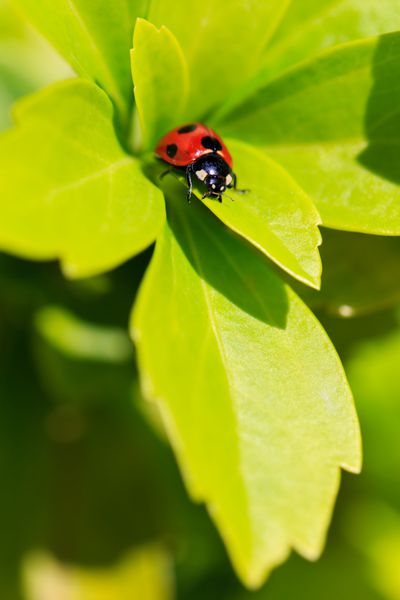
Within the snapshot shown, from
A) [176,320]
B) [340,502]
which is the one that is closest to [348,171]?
[176,320]

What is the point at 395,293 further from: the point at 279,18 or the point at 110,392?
the point at 110,392

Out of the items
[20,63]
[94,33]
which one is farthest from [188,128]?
[20,63]

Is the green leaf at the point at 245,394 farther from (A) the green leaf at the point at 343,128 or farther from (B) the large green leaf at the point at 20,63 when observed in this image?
(B) the large green leaf at the point at 20,63

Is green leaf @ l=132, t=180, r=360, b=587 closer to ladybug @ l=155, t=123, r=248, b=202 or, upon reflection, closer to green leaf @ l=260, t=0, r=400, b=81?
ladybug @ l=155, t=123, r=248, b=202

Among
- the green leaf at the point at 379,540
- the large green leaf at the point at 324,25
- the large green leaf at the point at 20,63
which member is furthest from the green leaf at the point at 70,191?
the green leaf at the point at 379,540

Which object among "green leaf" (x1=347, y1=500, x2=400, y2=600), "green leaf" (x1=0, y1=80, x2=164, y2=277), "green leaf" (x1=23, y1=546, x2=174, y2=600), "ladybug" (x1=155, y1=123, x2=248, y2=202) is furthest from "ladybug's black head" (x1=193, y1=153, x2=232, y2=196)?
"green leaf" (x1=347, y1=500, x2=400, y2=600)
